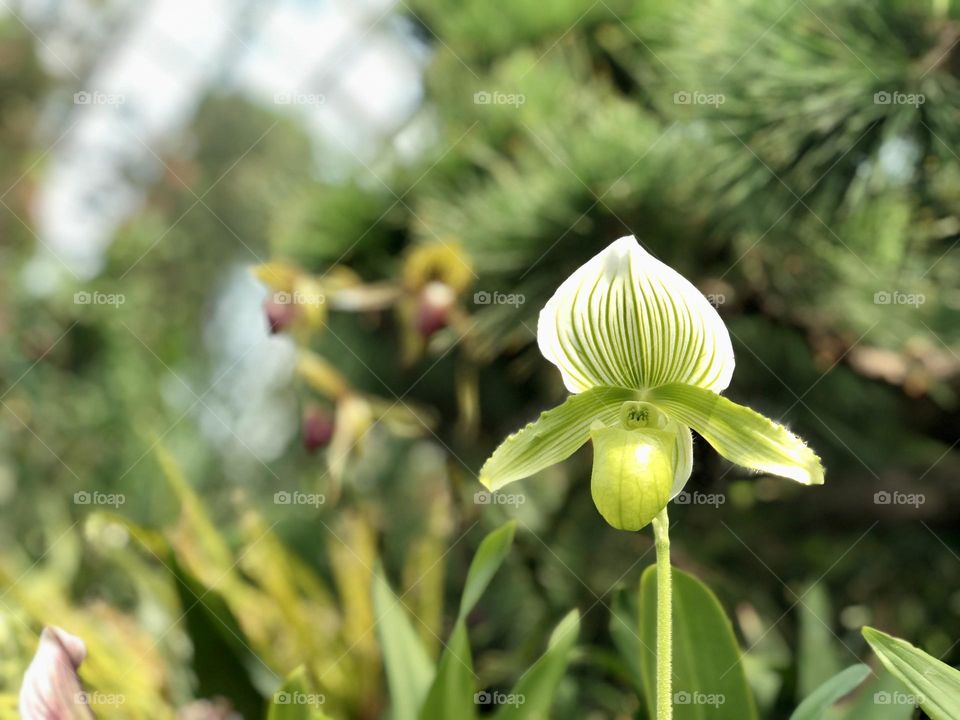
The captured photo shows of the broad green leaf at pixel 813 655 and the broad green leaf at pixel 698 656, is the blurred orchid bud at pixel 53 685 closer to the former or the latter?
the broad green leaf at pixel 698 656

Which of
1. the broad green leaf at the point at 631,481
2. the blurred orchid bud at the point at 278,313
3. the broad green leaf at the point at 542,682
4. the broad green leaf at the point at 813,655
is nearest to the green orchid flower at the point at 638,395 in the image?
the broad green leaf at the point at 631,481

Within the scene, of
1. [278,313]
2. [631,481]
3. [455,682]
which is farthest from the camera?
[278,313]

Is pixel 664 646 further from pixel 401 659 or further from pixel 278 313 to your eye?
pixel 278 313

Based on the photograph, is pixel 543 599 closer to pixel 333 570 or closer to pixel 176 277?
pixel 333 570

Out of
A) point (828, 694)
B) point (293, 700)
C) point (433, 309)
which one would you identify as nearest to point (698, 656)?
point (828, 694)

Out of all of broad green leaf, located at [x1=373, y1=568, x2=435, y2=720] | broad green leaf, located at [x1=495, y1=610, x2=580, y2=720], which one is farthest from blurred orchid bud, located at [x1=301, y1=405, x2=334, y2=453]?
broad green leaf, located at [x1=495, y1=610, x2=580, y2=720]

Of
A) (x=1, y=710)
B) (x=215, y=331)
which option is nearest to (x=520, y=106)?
(x=1, y=710)
